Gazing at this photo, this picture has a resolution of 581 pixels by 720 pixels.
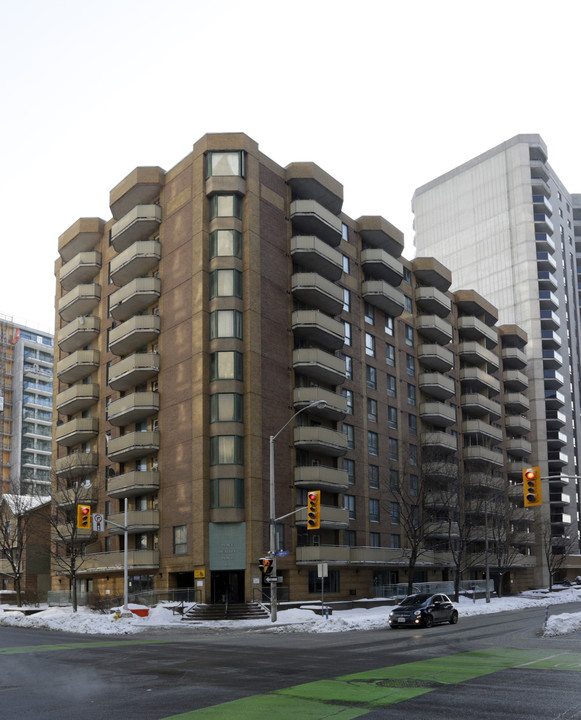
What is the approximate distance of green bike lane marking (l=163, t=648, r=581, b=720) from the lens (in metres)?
14.3

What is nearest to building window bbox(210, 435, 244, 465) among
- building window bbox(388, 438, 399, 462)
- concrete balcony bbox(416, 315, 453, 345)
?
building window bbox(388, 438, 399, 462)

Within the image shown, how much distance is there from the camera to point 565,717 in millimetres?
13562

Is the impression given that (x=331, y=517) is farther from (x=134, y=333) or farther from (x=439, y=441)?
(x=439, y=441)

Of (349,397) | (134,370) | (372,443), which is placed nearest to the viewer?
(134,370)

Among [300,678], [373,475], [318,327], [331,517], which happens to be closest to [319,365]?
[318,327]

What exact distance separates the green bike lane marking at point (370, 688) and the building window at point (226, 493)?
2939 centimetres

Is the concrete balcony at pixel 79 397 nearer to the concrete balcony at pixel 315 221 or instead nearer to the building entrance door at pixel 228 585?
the concrete balcony at pixel 315 221

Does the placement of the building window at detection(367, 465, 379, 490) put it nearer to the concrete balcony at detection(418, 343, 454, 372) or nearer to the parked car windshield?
the concrete balcony at detection(418, 343, 454, 372)

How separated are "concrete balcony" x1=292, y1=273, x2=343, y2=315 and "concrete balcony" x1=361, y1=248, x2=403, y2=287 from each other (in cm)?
773

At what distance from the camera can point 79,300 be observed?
70375 millimetres

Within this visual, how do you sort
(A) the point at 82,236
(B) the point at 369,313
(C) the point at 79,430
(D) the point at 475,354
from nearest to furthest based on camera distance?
1. (C) the point at 79,430
2. (B) the point at 369,313
3. (A) the point at 82,236
4. (D) the point at 475,354

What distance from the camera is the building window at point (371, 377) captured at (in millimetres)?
68200

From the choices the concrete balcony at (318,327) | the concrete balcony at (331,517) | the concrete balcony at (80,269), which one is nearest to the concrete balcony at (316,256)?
the concrete balcony at (318,327)

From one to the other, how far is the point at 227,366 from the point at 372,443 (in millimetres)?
18903
